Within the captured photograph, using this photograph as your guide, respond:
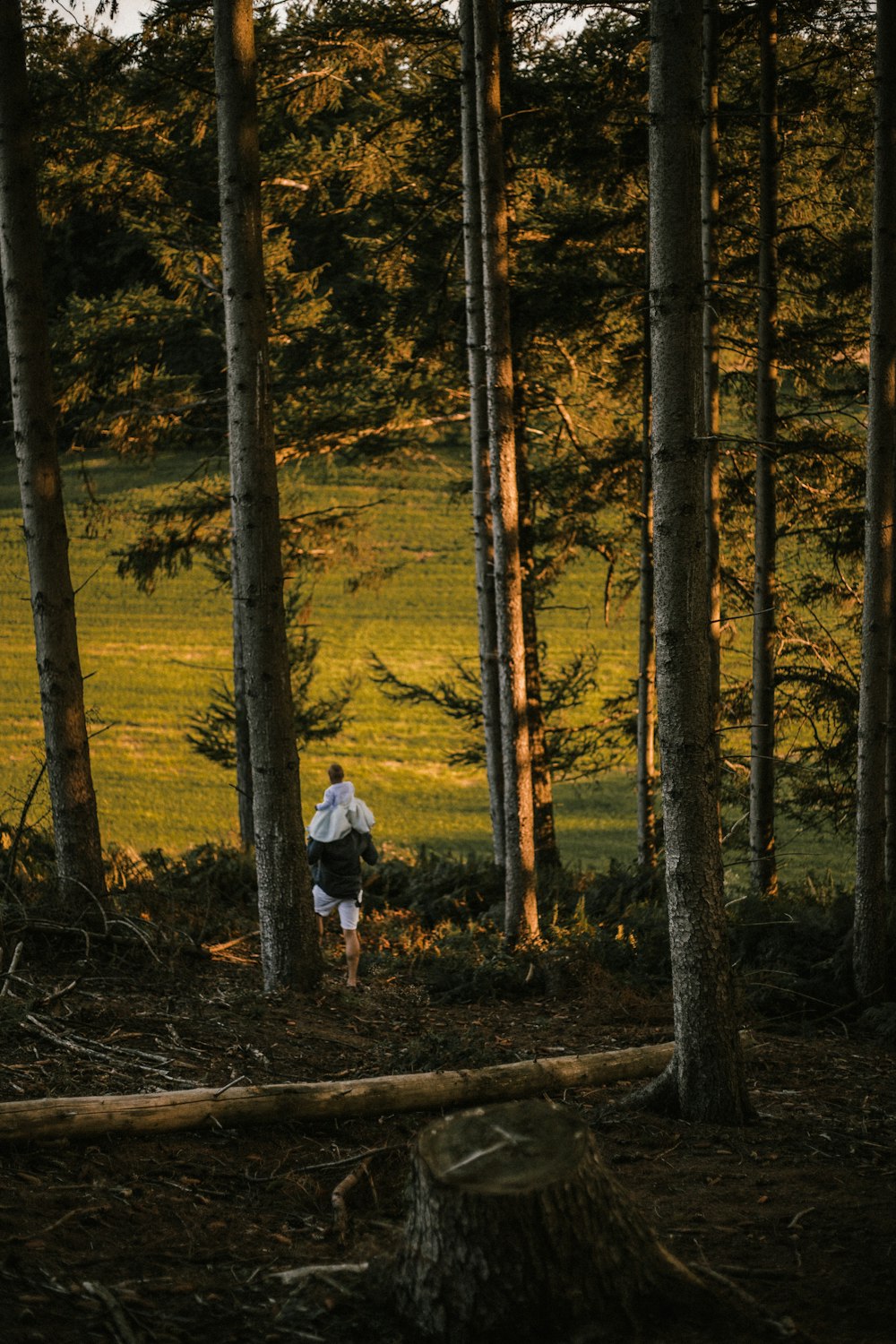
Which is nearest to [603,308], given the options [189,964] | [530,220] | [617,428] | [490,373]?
[530,220]

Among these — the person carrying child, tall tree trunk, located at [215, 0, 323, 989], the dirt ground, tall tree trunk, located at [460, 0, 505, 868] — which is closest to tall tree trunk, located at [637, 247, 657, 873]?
tall tree trunk, located at [460, 0, 505, 868]

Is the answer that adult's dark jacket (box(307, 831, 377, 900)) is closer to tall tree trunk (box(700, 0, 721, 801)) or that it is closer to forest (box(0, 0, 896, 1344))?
forest (box(0, 0, 896, 1344))

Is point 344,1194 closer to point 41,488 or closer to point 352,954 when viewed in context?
point 352,954

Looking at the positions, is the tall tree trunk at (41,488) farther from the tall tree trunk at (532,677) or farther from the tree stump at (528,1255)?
the tall tree trunk at (532,677)

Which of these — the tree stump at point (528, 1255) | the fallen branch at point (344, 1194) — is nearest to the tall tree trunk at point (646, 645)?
the fallen branch at point (344, 1194)

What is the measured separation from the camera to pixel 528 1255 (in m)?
3.56

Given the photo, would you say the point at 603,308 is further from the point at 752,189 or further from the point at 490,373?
the point at 490,373

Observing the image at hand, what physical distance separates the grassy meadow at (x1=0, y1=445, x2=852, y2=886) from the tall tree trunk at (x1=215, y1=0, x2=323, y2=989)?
536 centimetres

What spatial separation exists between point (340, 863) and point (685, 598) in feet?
19.8

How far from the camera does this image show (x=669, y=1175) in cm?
534

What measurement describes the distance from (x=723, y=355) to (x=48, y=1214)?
1638 centimetres

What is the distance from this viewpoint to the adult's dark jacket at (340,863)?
1098 cm

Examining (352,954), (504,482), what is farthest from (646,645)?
(352,954)

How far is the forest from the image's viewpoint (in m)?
4.04
